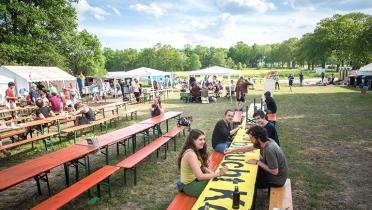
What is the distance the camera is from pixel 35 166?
443cm

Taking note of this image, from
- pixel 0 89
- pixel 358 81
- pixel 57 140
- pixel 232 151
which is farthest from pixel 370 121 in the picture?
pixel 0 89

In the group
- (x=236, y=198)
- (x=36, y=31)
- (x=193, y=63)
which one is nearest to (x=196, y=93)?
(x=236, y=198)

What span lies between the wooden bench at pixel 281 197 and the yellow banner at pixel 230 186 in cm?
34

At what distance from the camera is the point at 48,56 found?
83.9ft

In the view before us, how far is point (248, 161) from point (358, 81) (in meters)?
26.6

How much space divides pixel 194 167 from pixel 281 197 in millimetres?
1290

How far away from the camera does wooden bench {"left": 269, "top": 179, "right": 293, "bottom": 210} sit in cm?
327

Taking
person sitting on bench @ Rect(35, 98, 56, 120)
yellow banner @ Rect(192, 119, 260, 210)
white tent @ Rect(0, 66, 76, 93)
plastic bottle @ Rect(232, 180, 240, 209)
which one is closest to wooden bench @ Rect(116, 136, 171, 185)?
yellow banner @ Rect(192, 119, 260, 210)

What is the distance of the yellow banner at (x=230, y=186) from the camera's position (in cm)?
298

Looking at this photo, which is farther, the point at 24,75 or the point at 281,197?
the point at 24,75

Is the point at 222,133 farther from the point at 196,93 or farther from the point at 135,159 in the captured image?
the point at 196,93

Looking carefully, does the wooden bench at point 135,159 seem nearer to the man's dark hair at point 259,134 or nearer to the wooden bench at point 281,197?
the man's dark hair at point 259,134

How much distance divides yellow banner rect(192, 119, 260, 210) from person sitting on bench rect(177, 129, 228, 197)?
15 cm

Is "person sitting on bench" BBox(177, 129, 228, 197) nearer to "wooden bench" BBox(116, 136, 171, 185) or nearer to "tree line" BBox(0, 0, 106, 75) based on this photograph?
"wooden bench" BBox(116, 136, 171, 185)
